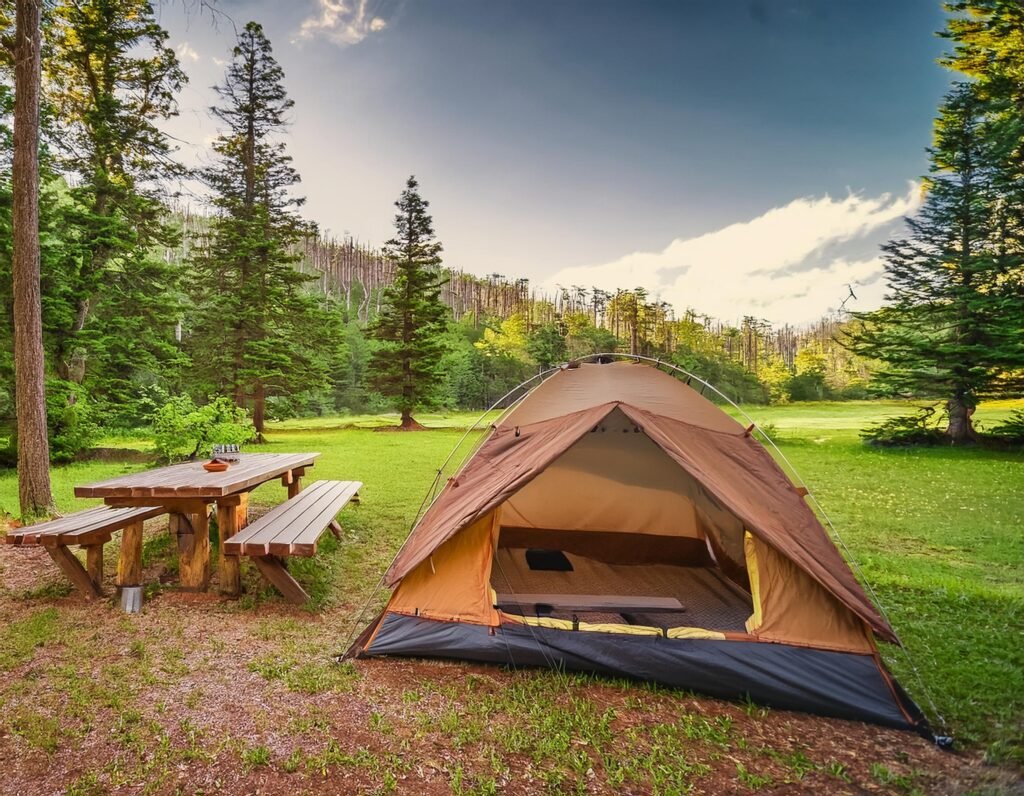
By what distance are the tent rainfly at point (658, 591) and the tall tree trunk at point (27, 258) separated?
519 centimetres

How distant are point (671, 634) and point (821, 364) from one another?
1632 inches

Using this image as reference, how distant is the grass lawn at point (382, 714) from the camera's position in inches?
91.4

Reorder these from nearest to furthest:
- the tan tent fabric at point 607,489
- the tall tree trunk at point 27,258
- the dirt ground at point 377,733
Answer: the dirt ground at point 377,733 < the tan tent fabric at point 607,489 < the tall tree trunk at point 27,258

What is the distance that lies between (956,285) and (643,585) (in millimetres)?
15944

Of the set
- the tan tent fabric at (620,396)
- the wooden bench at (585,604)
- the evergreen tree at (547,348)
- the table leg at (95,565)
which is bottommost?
the wooden bench at (585,604)

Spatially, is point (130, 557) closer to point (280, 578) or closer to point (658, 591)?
point (280, 578)

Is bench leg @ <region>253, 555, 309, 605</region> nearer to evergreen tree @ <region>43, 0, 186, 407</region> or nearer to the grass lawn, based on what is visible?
the grass lawn

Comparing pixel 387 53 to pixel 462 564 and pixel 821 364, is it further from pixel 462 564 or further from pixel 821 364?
pixel 821 364

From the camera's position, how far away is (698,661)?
3.02 metres

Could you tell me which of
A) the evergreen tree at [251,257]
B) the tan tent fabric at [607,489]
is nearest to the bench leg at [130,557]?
the tan tent fabric at [607,489]

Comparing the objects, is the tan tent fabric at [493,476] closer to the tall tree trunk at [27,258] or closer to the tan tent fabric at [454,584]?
the tan tent fabric at [454,584]

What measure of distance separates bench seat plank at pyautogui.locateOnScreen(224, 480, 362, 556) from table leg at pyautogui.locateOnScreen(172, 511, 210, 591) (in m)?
0.44

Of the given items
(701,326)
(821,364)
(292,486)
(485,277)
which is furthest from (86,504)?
(485,277)

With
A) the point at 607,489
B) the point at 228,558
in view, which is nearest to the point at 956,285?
the point at 607,489
